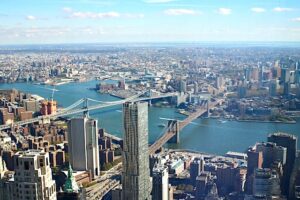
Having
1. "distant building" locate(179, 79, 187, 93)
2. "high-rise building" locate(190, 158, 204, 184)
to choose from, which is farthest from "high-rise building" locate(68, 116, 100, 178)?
"distant building" locate(179, 79, 187, 93)

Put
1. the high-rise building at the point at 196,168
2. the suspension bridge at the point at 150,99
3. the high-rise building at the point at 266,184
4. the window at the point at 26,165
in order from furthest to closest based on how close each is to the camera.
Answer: the suspension bridge at the point at 150,99, the high-rise building at the point at 196,168, the high-rise building at the point at 266,184, the window at the point at 26,165

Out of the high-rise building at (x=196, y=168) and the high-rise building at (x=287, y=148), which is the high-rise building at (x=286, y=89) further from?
the high-rise building at (x=196, y=168)

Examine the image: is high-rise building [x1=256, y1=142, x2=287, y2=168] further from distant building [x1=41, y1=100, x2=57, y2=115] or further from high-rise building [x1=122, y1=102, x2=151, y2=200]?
distant building [x1=41, y1=100, x2=57, y2=115]

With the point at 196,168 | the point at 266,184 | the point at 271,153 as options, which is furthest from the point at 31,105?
the point at 266,184

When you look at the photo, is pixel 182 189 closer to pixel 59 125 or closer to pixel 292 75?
pixel 292 75

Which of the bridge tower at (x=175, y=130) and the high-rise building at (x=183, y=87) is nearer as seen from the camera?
the bridge tower at (x=175, y=130)

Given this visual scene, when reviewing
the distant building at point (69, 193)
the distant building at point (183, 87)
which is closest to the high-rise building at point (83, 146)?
the distant building at point (69, 193)

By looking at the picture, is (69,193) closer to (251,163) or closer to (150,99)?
(251,163)
